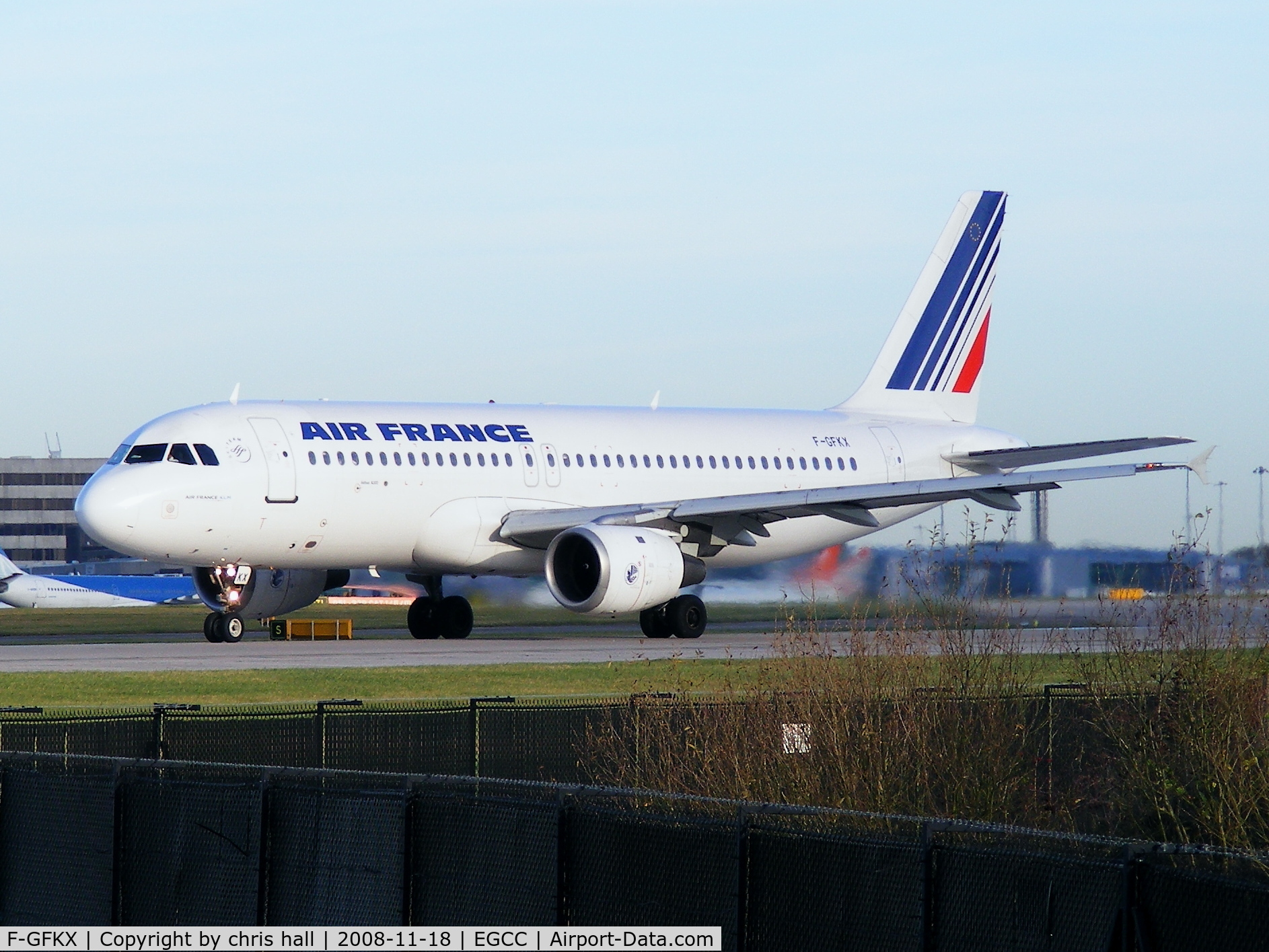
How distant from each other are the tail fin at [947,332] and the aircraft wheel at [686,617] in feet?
29.1

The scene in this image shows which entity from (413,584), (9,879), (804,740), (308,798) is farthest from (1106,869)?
(413,584)

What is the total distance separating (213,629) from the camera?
3406cm

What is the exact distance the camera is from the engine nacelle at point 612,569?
32.3 metres

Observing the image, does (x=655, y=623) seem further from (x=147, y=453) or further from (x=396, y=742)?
(x=396, y=742)

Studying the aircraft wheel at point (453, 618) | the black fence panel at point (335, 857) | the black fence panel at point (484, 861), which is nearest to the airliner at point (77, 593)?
the aircraft wheel at point (453, 618)

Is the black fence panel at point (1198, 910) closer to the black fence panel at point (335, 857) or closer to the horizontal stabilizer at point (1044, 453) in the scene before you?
the black fence panel at point (335, 857)

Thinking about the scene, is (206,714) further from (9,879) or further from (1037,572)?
(1037,572)

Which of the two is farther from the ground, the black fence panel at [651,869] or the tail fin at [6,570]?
the black fence panel at [651,869]

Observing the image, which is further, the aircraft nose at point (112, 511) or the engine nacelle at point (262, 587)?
the engine nacelle at point (262, 587)

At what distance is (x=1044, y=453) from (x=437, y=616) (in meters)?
12.8

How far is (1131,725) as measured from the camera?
14.2 metres

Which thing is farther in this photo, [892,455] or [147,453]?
[892,455]

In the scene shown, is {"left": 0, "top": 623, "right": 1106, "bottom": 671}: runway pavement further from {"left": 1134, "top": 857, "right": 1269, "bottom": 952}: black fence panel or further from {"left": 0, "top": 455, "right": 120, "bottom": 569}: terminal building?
{"left": 0, "top": 455, "right": 120, "bottom": 569}: terminal building

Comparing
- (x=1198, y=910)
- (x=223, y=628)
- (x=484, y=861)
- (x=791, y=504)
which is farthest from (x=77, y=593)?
(x=1198, y=910)
